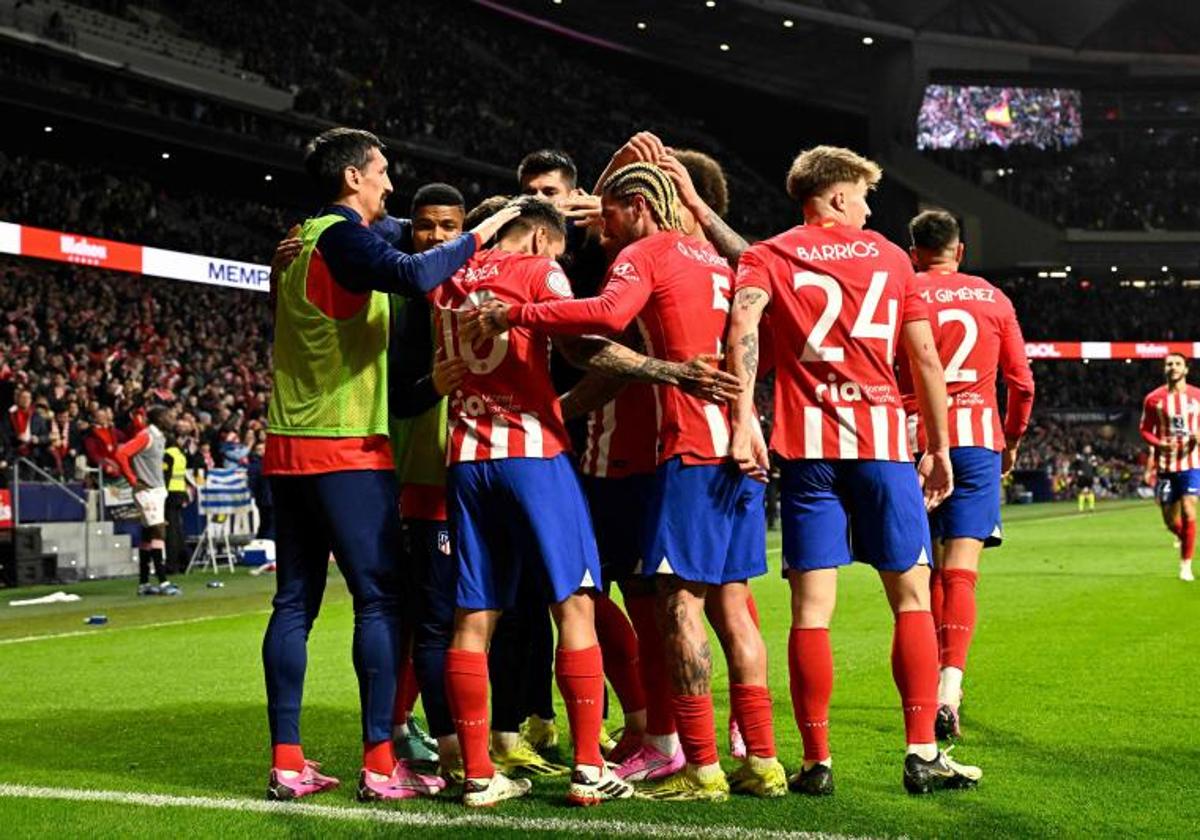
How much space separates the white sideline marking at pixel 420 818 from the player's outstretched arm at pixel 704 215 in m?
2.24

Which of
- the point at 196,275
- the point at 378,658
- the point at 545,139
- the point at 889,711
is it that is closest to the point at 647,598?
the point at 378,658

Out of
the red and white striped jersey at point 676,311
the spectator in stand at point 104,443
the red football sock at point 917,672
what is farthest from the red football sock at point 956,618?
the spectator in stand at point 104,443

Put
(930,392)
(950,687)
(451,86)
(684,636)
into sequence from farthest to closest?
1. (451,86)
2. (950,687)
3. (930,392)
4. (684,636)

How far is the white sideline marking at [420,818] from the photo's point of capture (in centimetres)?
454

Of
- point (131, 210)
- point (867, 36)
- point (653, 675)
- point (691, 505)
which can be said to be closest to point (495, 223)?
point (691, 505)

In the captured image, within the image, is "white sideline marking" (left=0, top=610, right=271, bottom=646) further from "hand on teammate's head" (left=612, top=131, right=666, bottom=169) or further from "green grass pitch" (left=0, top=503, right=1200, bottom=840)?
"hand on teammate's head" (left=612, top=131, right=666, bottom=169)

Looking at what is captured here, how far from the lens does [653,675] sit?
5.78 meters

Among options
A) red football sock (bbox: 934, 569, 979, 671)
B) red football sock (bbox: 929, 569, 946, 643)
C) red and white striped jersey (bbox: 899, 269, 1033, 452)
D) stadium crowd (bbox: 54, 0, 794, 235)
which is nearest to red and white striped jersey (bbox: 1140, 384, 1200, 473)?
red and white striped jersey (bbox: 899, 269, 1033, 452)

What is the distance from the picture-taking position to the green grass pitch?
4.81 meters

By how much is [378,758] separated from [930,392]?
98.6 inches

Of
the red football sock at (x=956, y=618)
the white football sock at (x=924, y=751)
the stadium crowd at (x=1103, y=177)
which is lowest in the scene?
the white football sock at (x=924, y=751)

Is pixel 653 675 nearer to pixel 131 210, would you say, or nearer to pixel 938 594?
pixel 938 594

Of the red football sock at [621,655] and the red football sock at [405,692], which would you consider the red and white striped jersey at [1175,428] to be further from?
the red football sock at [405,692]

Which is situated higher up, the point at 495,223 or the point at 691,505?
the point at 495,223
